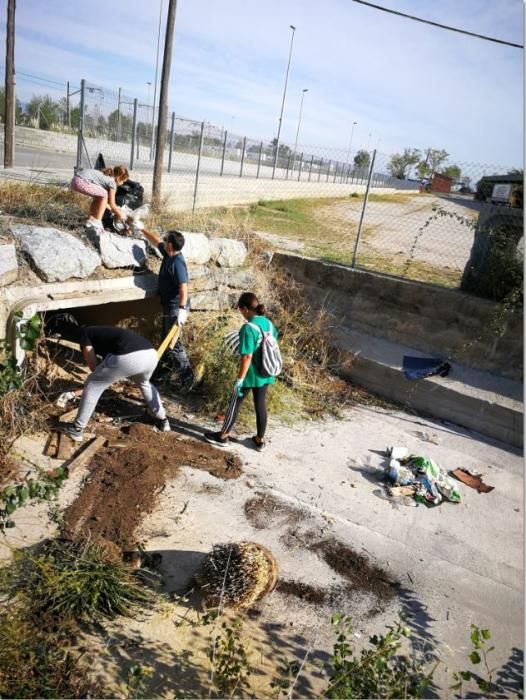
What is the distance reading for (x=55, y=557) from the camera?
12.2 ft

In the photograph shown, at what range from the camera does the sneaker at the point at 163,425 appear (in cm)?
603

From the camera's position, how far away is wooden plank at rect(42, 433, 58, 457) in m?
5.24

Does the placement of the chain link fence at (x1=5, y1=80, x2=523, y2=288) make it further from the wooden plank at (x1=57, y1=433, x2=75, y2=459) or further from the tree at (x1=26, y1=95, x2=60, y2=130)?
the wooden plank at (x1=57, y1=433, x2=75, y2=459)

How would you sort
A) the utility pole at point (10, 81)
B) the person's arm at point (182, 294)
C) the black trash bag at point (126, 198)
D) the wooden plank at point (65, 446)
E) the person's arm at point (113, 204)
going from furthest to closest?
the utility pole at point (10, 81) → the black trash bag at point (126, 198) → the person's arm at point (113, 204) → the person's arm at point (182, 294) → the wooden plank at point (65, 446)

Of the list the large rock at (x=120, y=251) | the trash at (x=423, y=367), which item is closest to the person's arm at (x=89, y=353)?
the large rock at (x=120, y=251)

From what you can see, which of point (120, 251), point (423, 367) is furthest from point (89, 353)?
point (423, 367)

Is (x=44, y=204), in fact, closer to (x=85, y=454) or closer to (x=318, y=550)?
(x=85, y=454)

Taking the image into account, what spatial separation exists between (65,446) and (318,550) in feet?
8.95

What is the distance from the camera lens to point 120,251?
22.6 ft

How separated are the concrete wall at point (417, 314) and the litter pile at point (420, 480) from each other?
2451 millimetres

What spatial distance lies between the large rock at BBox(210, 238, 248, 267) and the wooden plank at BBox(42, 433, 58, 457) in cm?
401

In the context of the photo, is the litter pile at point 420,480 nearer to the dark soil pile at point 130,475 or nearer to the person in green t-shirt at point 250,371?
the person in green t-shirt at point 250,371

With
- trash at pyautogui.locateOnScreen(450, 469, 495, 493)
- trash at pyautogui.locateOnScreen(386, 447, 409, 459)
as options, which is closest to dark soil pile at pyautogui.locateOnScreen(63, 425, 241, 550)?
trash at pyautogui.locateOnScreen(386, 447, 409, 459)

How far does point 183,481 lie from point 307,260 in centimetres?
534
